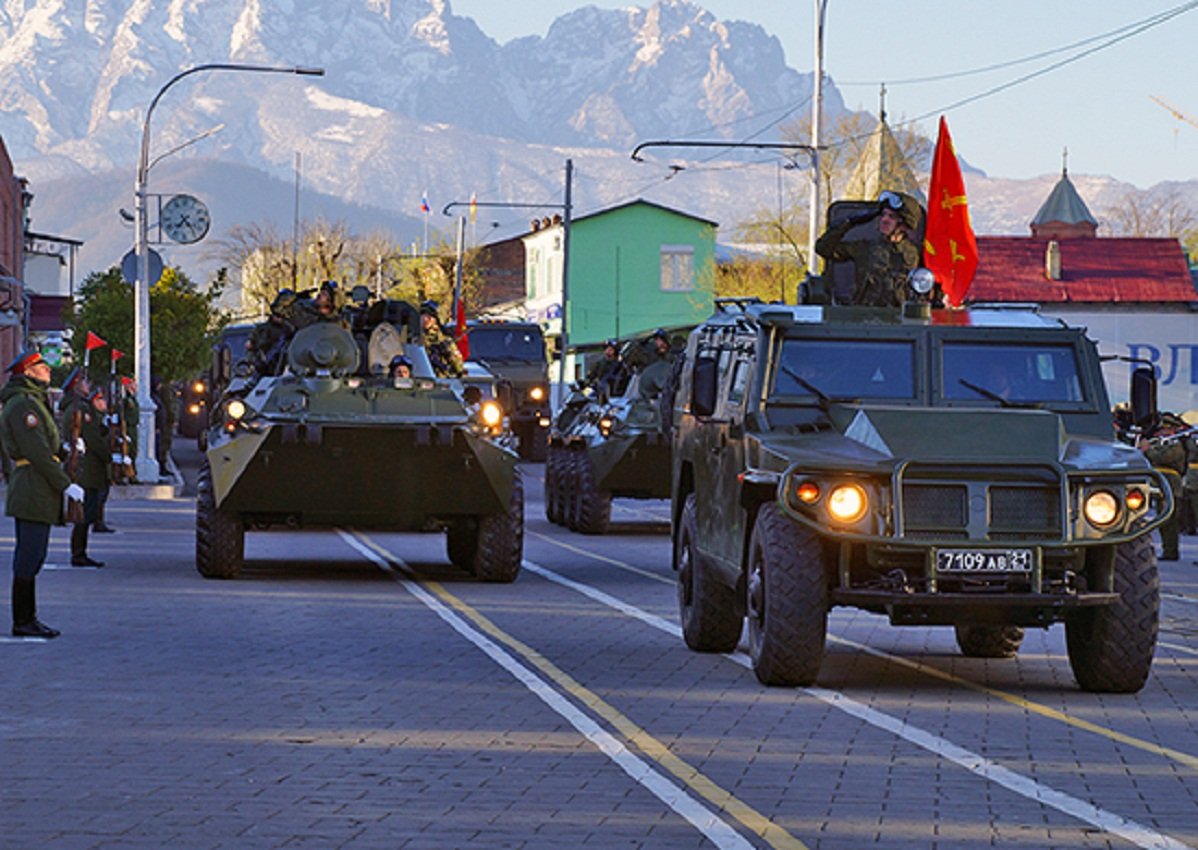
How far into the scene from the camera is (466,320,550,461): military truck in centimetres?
5547

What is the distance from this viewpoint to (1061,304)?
7581 centimetres

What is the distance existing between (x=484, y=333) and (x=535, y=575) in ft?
113

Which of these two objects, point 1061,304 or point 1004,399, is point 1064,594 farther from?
point 1061,304

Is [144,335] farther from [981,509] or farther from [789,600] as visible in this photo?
[981,509]

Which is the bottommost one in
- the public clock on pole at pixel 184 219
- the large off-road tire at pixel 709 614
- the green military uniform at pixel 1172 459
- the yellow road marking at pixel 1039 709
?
the yellow road marking at pixel 1039 709

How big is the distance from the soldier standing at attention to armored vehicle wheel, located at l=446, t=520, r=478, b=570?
18.6ft

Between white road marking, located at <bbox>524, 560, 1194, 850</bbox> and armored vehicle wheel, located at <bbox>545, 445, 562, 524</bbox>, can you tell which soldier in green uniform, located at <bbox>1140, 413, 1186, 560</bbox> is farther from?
white road marking, located at <bbox>524, 560, 1194, 850</bbox>

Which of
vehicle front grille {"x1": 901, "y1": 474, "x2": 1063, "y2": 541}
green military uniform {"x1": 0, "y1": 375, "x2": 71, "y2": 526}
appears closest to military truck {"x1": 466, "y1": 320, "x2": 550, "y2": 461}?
green military uniform {"x1": 0, "y1": 375, "x2": 71, "y2": 526}

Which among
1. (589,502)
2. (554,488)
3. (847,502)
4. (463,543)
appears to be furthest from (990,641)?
(554,488)

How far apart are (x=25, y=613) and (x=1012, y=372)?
6.45 metres

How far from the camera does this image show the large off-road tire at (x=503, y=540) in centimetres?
2158

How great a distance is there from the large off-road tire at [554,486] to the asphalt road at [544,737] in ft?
43.6

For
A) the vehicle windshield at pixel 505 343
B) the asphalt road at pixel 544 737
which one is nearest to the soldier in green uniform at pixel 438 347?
the asphalt road at pixel 544 737

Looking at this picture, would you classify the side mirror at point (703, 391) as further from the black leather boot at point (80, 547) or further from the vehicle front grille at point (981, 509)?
the black leather boot at point (80, 547)
